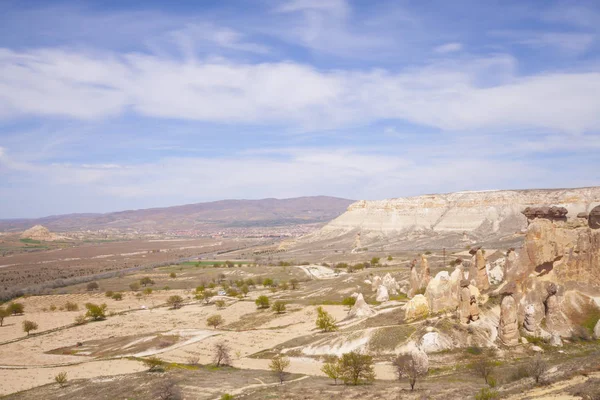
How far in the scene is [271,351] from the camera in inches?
1720

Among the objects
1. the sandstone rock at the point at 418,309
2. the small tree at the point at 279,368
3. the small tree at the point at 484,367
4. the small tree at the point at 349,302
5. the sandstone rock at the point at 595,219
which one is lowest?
the small tree at the point at 349,302

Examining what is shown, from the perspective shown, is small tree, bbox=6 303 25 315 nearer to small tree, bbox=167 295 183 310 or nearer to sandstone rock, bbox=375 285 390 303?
small tree, bbox=167 295 183 310

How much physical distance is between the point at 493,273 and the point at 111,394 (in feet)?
152

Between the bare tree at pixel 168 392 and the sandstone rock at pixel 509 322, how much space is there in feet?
76.6

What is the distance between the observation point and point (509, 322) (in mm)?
34969

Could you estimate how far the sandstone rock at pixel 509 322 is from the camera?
34.8m

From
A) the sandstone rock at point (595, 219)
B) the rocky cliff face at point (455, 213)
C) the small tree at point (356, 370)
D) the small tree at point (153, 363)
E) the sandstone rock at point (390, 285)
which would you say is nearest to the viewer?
the small tree at point (356, 370)

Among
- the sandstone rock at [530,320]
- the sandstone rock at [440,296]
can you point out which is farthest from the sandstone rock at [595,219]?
the sandstone rock at [440,296]

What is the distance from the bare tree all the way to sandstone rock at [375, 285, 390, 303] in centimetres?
3539

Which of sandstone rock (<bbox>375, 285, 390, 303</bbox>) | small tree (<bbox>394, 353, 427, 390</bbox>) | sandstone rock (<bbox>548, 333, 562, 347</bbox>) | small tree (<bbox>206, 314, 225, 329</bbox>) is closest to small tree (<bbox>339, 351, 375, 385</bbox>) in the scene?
small tree (<bbox>394, 353, 427, 390</bbox>)

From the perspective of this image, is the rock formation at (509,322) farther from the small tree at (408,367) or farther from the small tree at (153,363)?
the small tree at (153,363)

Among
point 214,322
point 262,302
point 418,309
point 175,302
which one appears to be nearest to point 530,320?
point 418,309

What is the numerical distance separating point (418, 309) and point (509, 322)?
8.93m

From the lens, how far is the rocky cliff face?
129625 mm
